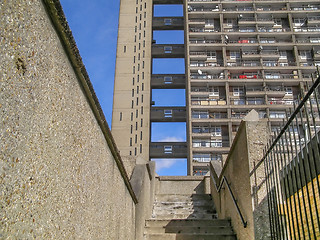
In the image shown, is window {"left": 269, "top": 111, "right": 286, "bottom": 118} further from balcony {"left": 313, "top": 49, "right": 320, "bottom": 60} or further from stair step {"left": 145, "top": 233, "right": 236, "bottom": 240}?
stair step {"left": 145, "top": 233, "right": 236, "bottom": 240}

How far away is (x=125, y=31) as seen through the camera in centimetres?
5338

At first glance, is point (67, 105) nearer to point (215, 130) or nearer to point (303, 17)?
point (215, 130)

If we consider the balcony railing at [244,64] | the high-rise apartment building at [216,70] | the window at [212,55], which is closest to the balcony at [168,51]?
the high-rise apartment building at [216,70]

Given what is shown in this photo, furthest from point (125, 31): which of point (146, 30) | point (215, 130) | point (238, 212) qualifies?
point (238, 212)

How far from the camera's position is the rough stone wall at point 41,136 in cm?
198

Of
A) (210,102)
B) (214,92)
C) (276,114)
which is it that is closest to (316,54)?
(276,114)

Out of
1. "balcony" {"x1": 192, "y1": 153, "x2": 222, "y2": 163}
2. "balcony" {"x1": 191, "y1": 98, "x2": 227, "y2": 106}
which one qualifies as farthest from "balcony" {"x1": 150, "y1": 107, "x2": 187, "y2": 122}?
"balcony" {"x1": 192, "y1": 153, "x2": 222, "y2": 163}

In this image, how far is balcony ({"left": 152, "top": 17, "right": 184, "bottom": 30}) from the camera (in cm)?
5422

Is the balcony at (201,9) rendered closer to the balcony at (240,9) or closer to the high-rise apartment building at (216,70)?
the high-rise apartment building at (216,70)

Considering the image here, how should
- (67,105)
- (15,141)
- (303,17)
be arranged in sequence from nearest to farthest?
(15,141), (67,105), (303,17)

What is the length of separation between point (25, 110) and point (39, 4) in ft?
2.33

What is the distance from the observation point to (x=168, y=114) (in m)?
49.8

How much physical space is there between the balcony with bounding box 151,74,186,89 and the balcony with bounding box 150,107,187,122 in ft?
10.8

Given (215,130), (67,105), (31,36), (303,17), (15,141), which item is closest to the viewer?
(15,141)
